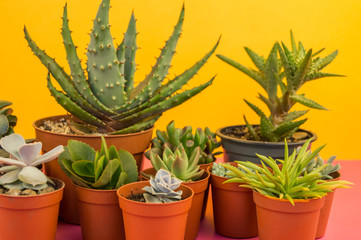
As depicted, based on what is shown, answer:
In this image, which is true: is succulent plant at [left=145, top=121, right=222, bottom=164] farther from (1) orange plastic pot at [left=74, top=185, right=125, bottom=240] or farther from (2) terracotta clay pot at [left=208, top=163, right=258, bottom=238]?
(1) orange plastic pot at [left=74, top=185, right=125, bottom=240]

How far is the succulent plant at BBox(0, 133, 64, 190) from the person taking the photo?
121cm

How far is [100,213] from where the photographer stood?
1.29m

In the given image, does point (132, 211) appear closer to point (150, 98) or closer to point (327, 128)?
point (150, 98)

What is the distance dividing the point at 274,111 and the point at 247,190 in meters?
0.42

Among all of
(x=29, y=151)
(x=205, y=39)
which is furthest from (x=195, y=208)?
(x=205, y=39)

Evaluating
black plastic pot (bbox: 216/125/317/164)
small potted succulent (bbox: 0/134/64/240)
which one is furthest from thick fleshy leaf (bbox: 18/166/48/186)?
black plastic pot (bbox: 216/125/317/164)

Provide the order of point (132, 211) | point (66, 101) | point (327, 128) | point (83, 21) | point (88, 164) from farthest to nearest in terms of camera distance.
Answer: point (327, 128), point (83, 21), point (66, 101), point (88, 164), point (132, 211)

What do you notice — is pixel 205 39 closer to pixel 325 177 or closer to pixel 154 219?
pixel 325 177

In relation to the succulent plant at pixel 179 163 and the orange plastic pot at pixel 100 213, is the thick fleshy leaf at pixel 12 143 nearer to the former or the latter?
the orange plastic pot at pixel 100 213

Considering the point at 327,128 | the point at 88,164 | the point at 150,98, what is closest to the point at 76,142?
the point at 88,164

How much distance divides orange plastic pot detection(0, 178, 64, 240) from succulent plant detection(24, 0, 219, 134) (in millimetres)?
311

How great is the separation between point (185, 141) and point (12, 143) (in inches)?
17.5

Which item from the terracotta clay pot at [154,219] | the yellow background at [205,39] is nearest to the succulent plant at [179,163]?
the terracotta clay pot at [154,219]

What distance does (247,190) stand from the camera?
135 cm
